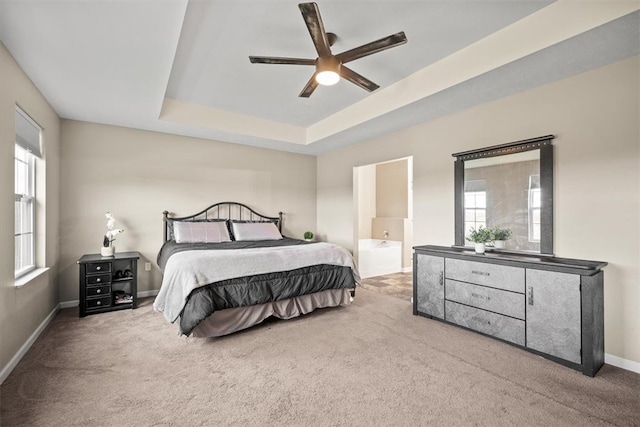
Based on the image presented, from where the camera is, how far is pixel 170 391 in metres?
2.01

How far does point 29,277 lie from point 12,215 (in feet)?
2.39

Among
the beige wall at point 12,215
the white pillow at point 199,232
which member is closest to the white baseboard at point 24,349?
the beige wall at point 12,215

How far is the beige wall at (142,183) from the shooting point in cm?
391

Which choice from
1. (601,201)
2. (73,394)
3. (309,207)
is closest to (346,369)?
(73,394)

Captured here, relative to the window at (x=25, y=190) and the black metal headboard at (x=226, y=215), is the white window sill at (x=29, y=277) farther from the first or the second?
the black metal headboard at (x=226, y=215)

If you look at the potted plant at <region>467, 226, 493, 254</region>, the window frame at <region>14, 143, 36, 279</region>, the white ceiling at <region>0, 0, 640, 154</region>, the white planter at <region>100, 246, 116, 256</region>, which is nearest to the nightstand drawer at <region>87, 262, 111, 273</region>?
the white planter at <region>100, 246, 116, 256</region>

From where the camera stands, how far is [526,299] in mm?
2566

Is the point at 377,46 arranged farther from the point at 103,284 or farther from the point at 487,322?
the point at 103,284

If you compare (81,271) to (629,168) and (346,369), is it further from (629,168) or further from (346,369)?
(629,168)

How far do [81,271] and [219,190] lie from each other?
7.11 ft

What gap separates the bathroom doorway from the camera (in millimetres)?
5605

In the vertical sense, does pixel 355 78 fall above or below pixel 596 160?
above

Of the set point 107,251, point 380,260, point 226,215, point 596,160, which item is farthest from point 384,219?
point 107,251

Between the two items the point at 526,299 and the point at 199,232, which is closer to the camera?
the point at 526,299
